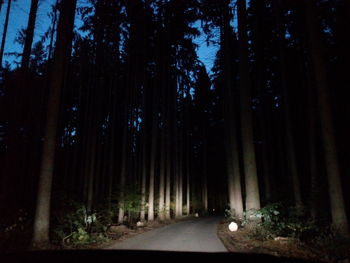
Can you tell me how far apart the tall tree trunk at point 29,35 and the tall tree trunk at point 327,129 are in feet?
45.9

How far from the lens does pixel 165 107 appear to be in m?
24.7

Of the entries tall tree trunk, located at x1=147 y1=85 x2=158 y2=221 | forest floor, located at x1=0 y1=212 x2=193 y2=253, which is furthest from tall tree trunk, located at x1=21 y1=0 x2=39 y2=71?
tall tree trunk, located at x1=147 y1=85 x2=158 y2=221

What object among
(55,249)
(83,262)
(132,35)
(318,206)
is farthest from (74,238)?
(132,35)

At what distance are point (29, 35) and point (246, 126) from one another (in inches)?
512

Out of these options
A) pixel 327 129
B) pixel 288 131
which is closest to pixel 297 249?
pixel 327 129

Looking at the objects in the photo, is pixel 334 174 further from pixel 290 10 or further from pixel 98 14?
pixel 98 14

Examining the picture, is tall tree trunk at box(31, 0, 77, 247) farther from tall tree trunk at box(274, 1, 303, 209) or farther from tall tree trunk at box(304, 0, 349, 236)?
tall tree trunk at box(274, 1, 303, 209)

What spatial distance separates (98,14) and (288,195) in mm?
17122

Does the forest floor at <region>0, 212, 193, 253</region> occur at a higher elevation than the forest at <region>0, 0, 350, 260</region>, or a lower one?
lower

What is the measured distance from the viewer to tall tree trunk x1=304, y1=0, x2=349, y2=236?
8852 mm

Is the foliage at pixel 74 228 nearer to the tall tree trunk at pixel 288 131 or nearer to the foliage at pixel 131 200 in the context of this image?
the foliage at pixel 131 200

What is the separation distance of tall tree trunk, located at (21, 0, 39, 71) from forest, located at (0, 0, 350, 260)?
0.06 m

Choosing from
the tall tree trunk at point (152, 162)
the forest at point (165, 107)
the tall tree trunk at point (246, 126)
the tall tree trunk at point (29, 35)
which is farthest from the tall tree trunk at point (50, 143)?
the tall tree trunk at point (152, 162)

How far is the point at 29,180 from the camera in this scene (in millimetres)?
Result: 16750
